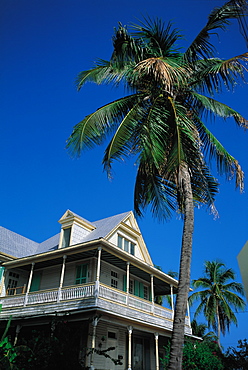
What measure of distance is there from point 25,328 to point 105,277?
19.3ft

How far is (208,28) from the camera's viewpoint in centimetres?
1063

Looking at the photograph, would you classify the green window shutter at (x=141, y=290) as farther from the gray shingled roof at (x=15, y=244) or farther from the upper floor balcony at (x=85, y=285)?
the gray shingled roof at (x=15, y=244)

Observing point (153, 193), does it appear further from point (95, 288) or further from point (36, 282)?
point (36, 282)

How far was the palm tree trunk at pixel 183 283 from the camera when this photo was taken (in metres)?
7.32

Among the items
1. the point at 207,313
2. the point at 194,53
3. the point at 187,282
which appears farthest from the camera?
the point at 207,313

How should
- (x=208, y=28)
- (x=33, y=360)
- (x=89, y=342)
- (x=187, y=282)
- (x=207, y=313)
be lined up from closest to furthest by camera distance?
(x=33, y=360)
(x=187, y=282)
(x=208, y=28)
(x=89, y=342)
(x=207, y=313)

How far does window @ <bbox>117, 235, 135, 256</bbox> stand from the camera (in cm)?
2112

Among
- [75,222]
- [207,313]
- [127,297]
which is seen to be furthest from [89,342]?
[207,313]

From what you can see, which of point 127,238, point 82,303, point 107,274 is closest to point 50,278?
point 107,274

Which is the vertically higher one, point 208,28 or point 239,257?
point 208,28

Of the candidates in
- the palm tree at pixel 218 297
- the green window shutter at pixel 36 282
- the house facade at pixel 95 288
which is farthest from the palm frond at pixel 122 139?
the palm tree at pixel 218 297

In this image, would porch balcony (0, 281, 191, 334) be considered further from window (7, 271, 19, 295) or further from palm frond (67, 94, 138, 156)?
palm frond (67, 94, 138, 156)

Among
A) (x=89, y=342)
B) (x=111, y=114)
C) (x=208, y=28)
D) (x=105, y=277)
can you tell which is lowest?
(x=89, y=342)

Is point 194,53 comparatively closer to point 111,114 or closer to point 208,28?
point 208,28
